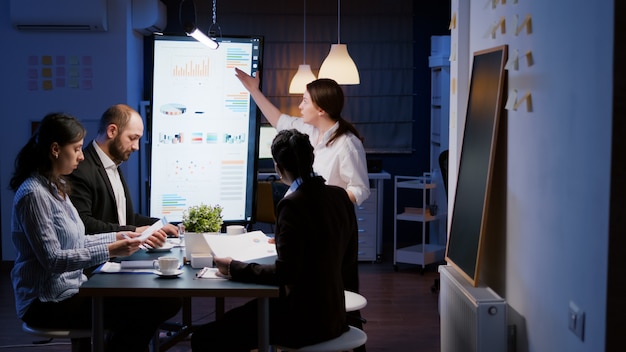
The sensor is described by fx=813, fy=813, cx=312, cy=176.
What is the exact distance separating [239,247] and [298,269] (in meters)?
0.51

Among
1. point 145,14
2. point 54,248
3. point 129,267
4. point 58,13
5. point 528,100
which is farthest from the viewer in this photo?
point 145,14

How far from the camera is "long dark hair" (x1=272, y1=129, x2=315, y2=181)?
313cm

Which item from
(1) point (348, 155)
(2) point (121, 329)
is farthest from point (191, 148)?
(2) point (121, 329)

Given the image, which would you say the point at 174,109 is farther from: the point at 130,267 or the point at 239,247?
the point at 130,267

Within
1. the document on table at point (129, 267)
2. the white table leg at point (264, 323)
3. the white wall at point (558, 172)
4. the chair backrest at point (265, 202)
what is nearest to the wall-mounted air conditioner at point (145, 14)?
the chair backrest at point (265, 202)

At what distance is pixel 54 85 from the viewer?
753 centimetres

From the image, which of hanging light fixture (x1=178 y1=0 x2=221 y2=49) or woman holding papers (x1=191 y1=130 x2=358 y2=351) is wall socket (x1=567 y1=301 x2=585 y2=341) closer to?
woman holding papers (x1=191 y1=130 x2=358 y2=351)

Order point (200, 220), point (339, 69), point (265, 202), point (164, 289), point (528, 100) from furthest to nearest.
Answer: point (265, 202) → point (339, 69) → point (200, 220) → point (528, 100) → point (164, 289)

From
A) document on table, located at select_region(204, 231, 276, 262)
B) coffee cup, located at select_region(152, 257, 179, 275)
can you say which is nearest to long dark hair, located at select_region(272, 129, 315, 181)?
document on table, located at select_region(204, 231, 276, 262)

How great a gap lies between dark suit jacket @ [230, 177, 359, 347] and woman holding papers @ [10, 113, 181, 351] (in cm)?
61

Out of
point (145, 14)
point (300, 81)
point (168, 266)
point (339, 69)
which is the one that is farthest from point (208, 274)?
point (145, 14)

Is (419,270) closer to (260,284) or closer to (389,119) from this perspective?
(389,119)

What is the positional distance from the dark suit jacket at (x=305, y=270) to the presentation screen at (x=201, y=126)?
1496 millimetres

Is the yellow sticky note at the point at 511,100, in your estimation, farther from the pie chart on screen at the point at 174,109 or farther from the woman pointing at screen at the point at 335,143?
the pie chart on screen at the point at 174,109
